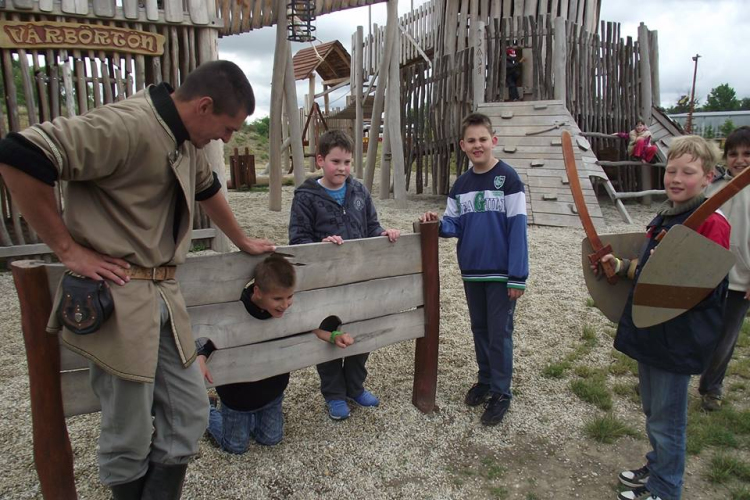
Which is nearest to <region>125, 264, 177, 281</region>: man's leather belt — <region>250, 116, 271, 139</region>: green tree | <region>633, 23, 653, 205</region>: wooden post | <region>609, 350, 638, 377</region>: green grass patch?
<region>609, 350, 638, 377</region>: green grass patch

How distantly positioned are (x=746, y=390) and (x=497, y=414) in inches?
69.2

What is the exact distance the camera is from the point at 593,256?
8.88ft

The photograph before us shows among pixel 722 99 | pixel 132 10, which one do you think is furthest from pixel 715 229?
pixel 722 99

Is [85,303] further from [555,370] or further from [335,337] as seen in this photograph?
[555,370]

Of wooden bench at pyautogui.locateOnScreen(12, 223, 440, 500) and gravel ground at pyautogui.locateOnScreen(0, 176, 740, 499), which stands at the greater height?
wooden bench at pyautogui.locateOnScreen(12, 223, 440, 500)

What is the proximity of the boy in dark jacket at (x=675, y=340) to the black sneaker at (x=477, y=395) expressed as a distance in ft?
3.48

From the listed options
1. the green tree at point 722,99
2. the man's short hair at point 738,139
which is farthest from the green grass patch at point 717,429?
the green tree at point 722,99

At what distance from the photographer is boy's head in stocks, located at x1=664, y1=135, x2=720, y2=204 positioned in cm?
238

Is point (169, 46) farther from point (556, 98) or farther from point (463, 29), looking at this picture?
point (463, 29)

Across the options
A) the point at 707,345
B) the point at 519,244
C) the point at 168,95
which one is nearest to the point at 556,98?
the point at 519,244

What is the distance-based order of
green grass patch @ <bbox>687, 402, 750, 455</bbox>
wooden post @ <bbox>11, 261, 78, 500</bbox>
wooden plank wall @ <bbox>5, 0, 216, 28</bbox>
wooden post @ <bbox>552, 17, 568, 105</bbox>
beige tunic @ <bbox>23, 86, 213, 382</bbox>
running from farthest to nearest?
wooden post @ <bbox>552, 17, 568, 105</bbox> → wooden plank wall @ <bbox>5, 0, 216, 28</bbox> → green grass patch @ <bbox>687, 402, 750, 455</bbox> → wooden post @ <bbox>11, 261, 78, 500</bbox> → beige tunic @ <bbox>23, 86, 213, 382</bbox>

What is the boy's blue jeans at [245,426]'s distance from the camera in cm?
291

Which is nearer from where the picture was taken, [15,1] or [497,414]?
[497,414]

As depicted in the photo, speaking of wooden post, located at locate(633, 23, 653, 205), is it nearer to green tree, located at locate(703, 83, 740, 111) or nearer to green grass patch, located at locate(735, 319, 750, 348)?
green grass patch, located at locate(735, 319, 750, 348)
